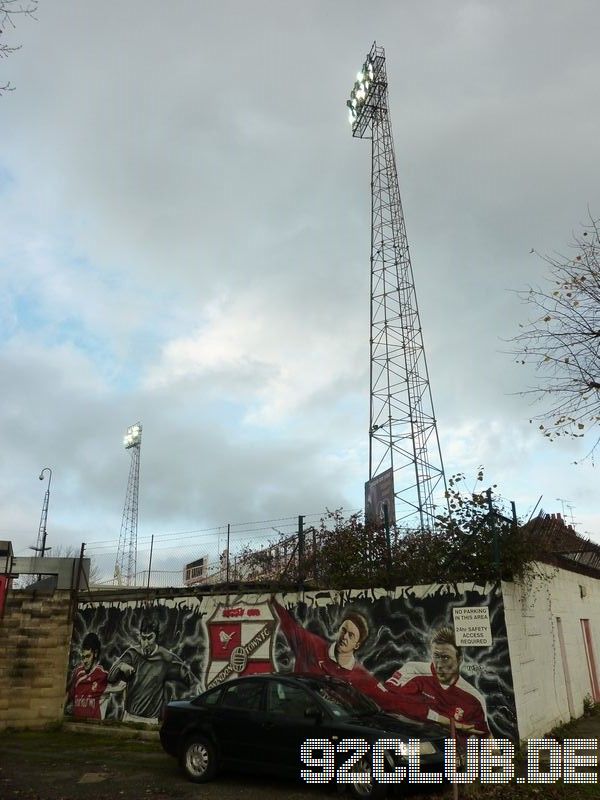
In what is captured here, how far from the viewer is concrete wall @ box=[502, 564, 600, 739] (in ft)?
34.6

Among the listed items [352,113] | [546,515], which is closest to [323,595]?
[546,515]

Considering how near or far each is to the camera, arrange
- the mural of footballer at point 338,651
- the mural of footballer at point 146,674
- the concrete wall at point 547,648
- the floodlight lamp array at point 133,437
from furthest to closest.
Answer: the floodlight lamp array at point 133,437
the mural of footballer at point 146,674
the mural of footballer at point 338,651
the concrete wall at point 547,648

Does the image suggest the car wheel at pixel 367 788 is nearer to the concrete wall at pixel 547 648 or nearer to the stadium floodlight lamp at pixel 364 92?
the concrete wall at pixel 547 648

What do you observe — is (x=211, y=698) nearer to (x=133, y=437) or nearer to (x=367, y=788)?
(x=367, y=788)

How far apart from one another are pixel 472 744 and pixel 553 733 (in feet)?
8.81

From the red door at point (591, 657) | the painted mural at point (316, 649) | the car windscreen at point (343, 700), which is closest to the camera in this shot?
the car windscreen at point (343, 700)

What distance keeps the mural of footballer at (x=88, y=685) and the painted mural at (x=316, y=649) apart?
23 mm

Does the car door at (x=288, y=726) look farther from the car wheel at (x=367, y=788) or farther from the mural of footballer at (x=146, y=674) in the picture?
the mural of footballer at (x=146, y=674)

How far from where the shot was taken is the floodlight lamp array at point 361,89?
24094 mm

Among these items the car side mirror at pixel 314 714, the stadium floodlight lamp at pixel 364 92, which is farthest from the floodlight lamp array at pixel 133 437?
the car side mirror at pixel 314 714

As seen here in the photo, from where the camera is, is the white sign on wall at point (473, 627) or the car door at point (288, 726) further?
the white sign on wall at point (473, 627)

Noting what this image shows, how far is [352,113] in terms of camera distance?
24.9 m

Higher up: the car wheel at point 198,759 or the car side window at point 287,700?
the car side window at point 287,700

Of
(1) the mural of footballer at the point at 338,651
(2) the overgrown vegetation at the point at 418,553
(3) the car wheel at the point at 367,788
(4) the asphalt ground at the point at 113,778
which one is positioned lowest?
(4) the asphalt ground at the point at 113,778
